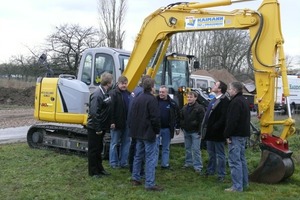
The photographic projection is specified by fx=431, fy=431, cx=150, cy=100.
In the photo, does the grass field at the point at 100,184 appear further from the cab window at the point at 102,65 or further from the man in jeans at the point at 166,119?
the cab window at the point at 102,65

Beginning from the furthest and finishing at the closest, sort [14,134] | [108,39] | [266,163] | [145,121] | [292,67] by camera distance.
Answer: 1. [292,67]
2. [108,39]
3. [14,134]
4. [266,163]
5. [145,121]

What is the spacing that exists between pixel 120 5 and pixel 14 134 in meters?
24.5

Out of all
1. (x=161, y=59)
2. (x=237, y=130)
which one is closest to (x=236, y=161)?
(x=237, y=130)

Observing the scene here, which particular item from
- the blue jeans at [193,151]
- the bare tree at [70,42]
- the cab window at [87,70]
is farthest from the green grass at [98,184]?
the bare tree at [70,42]

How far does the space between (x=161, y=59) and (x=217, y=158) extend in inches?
122

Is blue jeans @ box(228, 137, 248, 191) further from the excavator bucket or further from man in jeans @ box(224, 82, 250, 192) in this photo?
the excavator bucket

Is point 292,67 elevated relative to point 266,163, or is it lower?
elevated

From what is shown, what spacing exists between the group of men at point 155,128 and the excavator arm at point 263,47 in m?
0.67

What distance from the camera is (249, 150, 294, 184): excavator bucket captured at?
7.71m

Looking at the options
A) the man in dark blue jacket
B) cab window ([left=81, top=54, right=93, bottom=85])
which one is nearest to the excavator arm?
the man in dark blue jacket

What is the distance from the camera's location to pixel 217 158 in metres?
8.20

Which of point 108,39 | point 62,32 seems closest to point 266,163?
point 108,39

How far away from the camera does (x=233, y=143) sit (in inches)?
284

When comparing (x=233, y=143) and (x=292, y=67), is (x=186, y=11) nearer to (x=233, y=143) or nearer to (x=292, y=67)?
(x=233, y=143)
